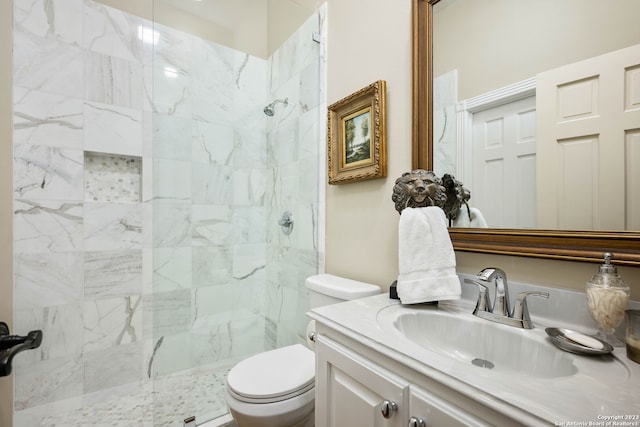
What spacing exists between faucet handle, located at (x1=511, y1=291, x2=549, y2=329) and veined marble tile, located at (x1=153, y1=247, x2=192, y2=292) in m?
1.69

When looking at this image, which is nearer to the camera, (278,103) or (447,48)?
(447,48)

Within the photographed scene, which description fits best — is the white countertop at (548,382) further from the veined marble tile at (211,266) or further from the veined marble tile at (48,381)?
the veined marble tile at (48,381)

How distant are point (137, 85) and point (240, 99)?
0.61 m

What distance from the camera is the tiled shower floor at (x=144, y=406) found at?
60.0 inches

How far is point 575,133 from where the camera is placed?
30.5 inches

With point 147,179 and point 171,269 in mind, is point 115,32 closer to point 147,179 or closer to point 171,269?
point 147,179

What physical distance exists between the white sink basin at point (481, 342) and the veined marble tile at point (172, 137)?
59.7 inches

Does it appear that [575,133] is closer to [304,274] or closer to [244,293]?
[304,274]

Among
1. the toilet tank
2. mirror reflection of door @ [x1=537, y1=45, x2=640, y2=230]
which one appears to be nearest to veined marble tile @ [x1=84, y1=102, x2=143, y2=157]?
the toilet tank

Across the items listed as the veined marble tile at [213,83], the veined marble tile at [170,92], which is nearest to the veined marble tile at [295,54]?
the veined marble tile at [213,83]

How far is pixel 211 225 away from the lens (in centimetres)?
190

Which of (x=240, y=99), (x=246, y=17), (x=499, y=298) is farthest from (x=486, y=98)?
(x=246, y=17)

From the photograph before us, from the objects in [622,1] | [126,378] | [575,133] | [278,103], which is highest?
[278,103]

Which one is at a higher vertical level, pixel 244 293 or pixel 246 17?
pixel 246 17
